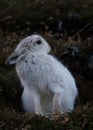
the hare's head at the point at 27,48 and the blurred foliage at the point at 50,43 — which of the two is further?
the hare's head at the point at 27,48

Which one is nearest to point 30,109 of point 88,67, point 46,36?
point 88,67

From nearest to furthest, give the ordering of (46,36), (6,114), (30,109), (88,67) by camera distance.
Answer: (6,114) → (30,109) → (88,67) → (46,36)

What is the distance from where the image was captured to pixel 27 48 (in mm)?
13586

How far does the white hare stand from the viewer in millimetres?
13344

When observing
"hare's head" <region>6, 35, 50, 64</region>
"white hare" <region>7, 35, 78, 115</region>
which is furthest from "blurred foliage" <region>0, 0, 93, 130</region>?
"hare's head" <region>6, 35, 50, 64</region>

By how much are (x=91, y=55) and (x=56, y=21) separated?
3.66 meters

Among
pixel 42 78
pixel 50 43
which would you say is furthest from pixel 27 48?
pixel 50 43

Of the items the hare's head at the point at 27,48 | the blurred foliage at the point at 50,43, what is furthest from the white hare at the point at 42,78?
the blurred foliage at the point at 50,43

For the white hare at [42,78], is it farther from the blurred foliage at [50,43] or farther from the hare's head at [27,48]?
the blurred foliage at [50,43]

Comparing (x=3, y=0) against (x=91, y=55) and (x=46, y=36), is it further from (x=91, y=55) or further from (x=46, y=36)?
(x=91, y=55)

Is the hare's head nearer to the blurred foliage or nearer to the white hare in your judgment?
the white hare

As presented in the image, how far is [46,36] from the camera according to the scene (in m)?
18.1

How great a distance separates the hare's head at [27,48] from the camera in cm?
1347

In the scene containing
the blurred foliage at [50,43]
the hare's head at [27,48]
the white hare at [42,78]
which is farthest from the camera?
the hare's head at [27,48]
